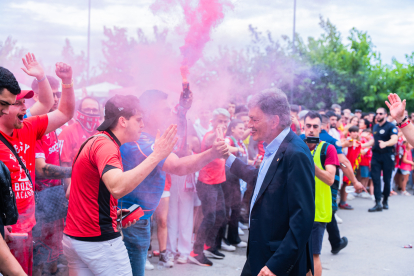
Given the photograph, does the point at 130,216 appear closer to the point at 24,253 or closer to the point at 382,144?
the point at 24,253

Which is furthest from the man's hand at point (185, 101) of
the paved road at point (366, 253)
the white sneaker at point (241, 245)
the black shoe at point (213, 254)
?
the white sneaker at point (241, 245)

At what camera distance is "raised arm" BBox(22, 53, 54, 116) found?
2934 millimetres

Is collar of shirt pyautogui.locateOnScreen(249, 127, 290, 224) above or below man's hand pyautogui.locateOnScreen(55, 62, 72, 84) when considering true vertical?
below

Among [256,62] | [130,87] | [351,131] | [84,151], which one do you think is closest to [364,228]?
[351,131]

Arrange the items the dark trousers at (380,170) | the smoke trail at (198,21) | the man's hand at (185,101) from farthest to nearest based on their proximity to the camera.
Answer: the dark trousers at (380,170)
the smoke trail at (198,21)
the man's hand at (185,101)

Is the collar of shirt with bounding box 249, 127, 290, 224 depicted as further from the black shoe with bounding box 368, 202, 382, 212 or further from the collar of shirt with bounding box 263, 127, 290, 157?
the black shoe with bounding box 368, 202, 382, 212

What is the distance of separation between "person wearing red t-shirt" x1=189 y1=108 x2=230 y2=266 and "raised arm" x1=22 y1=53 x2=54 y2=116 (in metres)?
2.10

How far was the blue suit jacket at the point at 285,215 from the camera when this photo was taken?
2045 mm

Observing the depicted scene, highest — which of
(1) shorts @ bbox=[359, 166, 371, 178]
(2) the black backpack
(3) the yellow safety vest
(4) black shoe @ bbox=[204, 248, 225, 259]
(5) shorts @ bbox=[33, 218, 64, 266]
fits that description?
(2) the black backpack

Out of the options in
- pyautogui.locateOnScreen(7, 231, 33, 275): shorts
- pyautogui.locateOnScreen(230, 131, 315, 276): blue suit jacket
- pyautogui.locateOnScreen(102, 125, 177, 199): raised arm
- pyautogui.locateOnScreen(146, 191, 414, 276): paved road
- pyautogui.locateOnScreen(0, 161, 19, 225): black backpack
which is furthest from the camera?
pyautogui.locateOnScreen(146, 191, 414, 276): paved road

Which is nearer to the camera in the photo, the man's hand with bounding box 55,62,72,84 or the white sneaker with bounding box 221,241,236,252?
the man's hand with bounding box 55,62,72,84

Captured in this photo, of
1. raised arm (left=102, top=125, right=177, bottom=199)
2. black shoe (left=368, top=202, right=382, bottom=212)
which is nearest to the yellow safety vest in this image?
raised arm (left=102, top=125, right=177, bottom=199)

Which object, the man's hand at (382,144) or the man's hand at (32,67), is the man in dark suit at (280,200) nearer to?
the man's hand at (32,67)

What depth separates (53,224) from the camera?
345 cm
